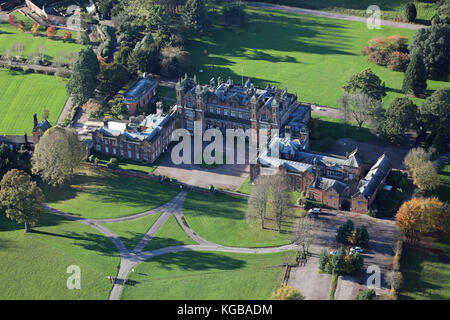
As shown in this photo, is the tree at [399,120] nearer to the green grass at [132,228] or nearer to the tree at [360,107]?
the tree at [360,107]

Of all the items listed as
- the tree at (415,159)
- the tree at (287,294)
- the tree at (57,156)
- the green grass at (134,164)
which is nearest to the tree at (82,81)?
the green grass at (134,164)

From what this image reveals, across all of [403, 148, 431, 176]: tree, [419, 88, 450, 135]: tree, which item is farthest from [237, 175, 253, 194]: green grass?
[419, 88, 450, 135]: tree

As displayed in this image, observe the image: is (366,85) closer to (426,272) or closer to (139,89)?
(139,89)

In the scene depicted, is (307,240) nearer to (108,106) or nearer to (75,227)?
(75,227)

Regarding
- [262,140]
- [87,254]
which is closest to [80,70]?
[262,140]

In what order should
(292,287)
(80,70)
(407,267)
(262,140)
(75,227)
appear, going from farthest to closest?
(80,70) → (262,140) → (75,227) → (407,267) → (292,287)

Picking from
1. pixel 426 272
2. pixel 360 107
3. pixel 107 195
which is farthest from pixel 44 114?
pixel 426 272
